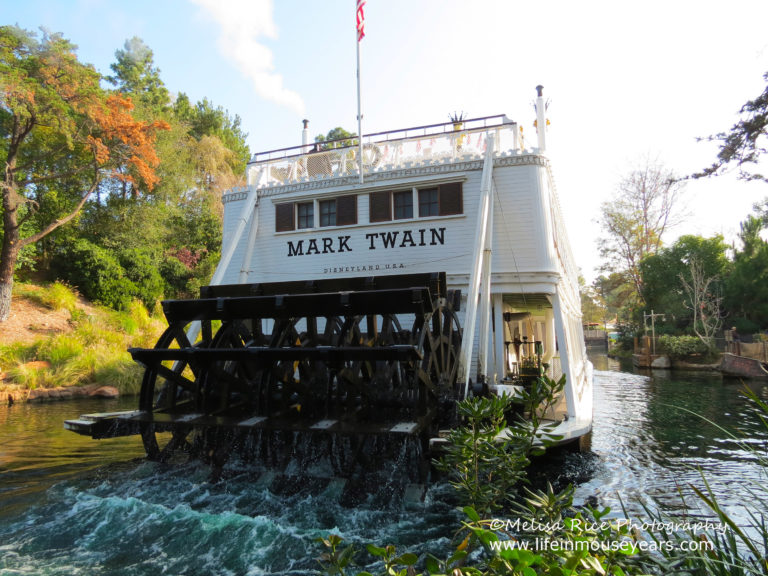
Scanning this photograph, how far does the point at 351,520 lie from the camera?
16.7 ft

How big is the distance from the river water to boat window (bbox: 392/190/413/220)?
5075mm

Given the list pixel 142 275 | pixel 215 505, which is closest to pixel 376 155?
pixel 215 505

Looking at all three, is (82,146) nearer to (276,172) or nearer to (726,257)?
(276,172)

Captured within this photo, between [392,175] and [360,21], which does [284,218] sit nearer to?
[392,175]

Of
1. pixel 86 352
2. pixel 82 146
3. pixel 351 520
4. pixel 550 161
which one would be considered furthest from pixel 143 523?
pixel 82 146

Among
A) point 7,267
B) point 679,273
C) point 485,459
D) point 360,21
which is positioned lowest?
point 485,459

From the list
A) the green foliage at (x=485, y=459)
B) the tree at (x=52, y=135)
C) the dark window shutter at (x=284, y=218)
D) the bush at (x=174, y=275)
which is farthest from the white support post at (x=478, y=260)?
the bush at (x=174, y=275)

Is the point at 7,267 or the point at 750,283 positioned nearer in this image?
the point at 7,267

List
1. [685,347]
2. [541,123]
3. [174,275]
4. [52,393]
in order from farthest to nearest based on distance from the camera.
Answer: [685,347]
[174,275]
[52,393]
[541,123]

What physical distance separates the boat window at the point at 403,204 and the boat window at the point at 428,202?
20 cm

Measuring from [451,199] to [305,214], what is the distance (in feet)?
10.1

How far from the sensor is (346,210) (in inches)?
385

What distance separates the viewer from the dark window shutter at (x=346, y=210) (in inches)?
382

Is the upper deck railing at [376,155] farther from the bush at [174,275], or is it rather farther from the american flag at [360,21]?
the bush at [174,275]
